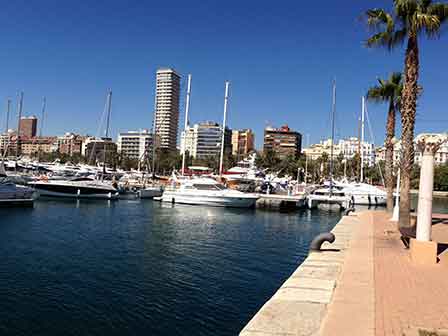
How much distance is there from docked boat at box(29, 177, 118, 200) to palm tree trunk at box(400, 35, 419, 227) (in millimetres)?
40205

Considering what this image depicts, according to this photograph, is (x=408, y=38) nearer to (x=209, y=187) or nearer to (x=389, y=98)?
(x=389, y=98)

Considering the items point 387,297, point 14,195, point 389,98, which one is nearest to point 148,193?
point 14,195

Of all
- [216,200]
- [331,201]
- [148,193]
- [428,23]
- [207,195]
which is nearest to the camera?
[428,23]

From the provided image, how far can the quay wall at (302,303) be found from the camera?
22.6 feet

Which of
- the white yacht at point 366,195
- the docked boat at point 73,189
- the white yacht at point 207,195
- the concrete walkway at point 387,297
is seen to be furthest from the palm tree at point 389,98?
the docked boat at point 73,189

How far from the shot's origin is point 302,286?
967 cm

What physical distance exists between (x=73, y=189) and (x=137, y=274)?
1528 inches

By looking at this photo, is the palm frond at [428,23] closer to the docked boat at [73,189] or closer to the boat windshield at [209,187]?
the boat windshield at [209,187]

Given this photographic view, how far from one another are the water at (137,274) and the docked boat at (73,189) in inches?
775

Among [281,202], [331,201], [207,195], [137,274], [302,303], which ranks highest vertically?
[331,201]

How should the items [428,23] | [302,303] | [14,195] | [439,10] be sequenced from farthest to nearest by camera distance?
[14,195] → [439,10] → [428,23] → [302,303]

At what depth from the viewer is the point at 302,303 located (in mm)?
8305

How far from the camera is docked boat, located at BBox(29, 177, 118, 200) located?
51.2 metres

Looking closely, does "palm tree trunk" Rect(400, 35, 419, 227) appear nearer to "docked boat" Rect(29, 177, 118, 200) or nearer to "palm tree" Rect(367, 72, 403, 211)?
"palm tree" Rect(367, 72, 403, 211)
